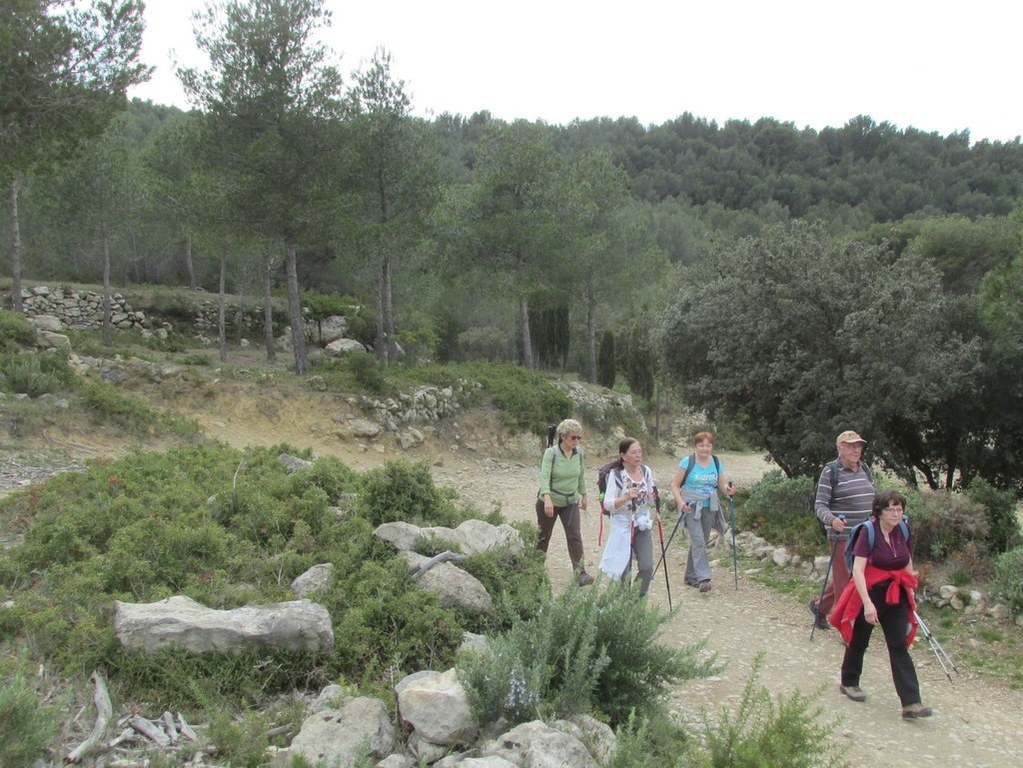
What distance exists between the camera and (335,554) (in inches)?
248

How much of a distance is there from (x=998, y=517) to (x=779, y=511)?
8.62ft

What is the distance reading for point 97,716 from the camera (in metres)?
3.93

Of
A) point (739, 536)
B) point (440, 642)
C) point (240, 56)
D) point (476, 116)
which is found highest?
point (476, 116)

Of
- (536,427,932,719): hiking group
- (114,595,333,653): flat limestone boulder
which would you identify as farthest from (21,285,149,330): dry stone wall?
(114,595,333,653): flat limestone boulder

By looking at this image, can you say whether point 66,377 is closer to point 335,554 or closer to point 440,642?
point 335,554

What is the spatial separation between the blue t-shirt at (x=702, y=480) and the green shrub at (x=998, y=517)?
3.72 metres

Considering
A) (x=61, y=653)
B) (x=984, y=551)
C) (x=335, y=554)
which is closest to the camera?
(x=61, y=653)

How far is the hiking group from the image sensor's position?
541 cm

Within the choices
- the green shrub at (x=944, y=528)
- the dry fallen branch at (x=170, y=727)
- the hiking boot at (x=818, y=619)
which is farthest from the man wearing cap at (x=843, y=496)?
the dry fallen branch at (x=170, y=727)

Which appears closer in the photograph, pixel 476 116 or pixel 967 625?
pixel 967 625

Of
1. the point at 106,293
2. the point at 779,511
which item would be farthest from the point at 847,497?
the point at 106,293

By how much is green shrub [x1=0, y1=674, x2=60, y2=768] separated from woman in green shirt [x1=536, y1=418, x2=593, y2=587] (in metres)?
4.82

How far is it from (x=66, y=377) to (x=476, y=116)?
302 feet

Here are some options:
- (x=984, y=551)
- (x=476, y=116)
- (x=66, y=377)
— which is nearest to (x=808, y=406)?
(x=984, y=551)
